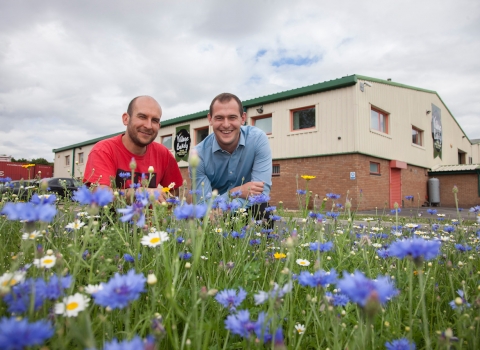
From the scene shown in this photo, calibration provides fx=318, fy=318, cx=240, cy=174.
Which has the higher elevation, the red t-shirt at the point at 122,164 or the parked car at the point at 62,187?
the red t-shirt at the point at 122,164

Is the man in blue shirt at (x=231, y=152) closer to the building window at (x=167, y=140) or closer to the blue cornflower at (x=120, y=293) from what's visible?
the blue cornflower at (x=120, y=293)

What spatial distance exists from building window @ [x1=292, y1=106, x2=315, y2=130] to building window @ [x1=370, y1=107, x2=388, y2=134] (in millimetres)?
2330

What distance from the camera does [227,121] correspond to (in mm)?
3383

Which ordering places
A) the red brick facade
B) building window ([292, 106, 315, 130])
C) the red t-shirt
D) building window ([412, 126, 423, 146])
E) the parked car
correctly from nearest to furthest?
the parked car < the red t-shirt < the red brick facade < building window ([292, 106, 315, 130]) < building window ([412, 126, 423, 146])

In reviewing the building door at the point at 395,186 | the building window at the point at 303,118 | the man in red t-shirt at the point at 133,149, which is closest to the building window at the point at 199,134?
the building window at the point at 303,118

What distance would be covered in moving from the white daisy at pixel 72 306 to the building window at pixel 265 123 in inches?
→ 519

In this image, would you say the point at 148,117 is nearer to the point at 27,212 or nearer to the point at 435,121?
the point at 27,212

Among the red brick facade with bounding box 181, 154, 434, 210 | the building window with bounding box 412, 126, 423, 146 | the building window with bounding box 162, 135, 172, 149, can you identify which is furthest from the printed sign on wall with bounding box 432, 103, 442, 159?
the building window with bounding box 162, 135, 172, 149

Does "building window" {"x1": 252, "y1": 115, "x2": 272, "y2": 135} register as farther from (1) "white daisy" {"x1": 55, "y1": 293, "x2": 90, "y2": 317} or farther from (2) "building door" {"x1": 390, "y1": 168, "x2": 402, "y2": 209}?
(1) "white daisy" {"x1": 55, "y1": 293, "x2": 90, "y2": 317}

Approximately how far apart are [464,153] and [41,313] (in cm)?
2846

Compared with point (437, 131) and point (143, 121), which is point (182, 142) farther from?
point (437, 131)

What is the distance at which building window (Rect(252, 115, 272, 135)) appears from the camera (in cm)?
1396

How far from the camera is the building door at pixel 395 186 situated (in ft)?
44.6

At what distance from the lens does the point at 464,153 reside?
23.5m
